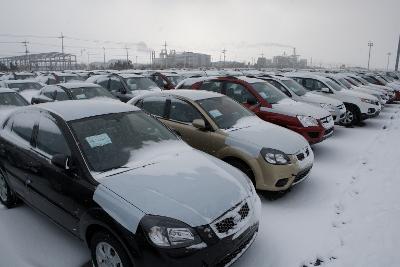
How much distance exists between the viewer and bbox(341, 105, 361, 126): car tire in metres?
11.0

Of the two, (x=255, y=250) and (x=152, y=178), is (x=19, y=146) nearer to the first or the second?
(x=152, y=178)

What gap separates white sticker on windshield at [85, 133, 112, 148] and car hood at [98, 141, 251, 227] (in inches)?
18.5

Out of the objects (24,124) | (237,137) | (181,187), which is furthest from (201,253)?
(24,124)

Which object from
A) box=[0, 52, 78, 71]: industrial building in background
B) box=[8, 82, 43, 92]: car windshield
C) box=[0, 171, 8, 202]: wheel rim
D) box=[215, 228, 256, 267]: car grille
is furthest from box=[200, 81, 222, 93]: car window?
box=[0, 52, 78, 71]: industrial building in background

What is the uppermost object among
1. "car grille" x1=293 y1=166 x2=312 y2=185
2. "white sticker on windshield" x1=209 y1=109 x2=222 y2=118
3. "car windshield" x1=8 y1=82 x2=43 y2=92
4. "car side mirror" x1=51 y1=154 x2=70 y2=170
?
"car windshield" x1=8 y1=82 x2=43 y2=92

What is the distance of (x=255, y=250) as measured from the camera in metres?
3.66

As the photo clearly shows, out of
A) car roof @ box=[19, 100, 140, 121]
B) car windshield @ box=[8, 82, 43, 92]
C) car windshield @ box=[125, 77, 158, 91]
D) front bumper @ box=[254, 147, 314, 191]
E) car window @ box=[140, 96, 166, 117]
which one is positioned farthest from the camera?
car windshield @ box=[8, 82, 43, 92]

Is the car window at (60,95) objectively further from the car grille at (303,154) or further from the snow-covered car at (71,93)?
the car grille at (303,154)

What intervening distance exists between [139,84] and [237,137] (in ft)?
28.6

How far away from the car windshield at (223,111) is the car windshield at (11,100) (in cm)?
530

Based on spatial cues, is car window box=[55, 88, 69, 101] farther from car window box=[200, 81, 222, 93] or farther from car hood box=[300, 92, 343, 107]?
car hood box=[300, 92, 343, 107]

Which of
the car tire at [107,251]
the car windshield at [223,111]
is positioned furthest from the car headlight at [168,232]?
the car windshield at [223,111]

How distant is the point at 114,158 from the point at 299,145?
3074mm

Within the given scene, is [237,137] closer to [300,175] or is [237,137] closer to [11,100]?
[300,175]
